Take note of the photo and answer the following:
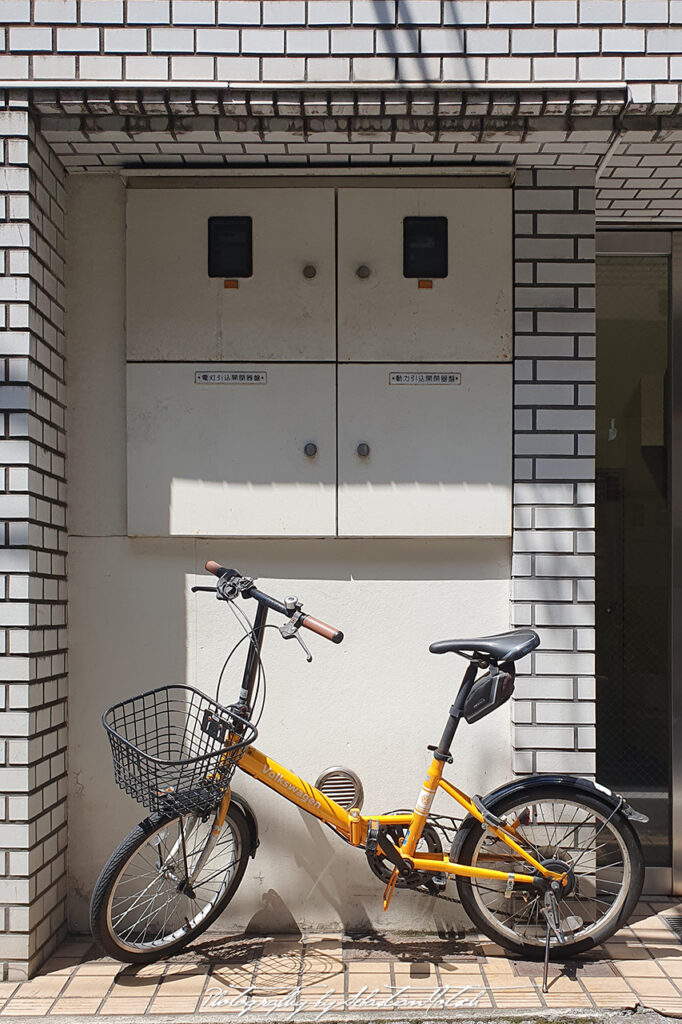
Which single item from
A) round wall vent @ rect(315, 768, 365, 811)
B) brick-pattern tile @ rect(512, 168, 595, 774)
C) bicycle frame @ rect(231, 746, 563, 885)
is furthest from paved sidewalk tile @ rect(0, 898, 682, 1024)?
brick-pattern tile @ rect(512, 168, 595, 774)

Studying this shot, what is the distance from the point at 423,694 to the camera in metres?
4.05

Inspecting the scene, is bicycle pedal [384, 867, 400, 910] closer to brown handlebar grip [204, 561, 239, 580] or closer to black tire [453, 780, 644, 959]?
black tire [453, 780, 644, 959]

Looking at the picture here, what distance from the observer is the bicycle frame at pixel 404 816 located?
11.9ft

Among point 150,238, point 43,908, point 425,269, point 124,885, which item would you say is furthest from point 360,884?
point 150,238

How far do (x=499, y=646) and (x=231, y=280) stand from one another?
75.5 inches

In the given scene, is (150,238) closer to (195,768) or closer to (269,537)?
(269,537)

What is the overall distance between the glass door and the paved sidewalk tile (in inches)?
31.0

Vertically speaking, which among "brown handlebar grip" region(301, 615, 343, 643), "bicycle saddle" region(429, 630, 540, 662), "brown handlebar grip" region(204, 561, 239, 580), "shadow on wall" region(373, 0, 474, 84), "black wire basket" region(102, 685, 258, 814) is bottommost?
"black wire basket" region(102, 685, 258, 814)

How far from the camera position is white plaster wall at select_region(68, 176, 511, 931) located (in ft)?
13.2

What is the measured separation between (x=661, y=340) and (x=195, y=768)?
301 cm

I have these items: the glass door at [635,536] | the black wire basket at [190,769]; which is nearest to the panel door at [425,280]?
the glass door at [635,536]

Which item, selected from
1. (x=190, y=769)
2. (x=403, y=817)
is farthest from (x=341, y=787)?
(x=190, y=769)

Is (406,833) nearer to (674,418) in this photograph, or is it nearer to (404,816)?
(404,816)

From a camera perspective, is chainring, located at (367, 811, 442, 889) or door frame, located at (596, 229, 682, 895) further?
door frame, located at (596, 229, 682, 895)
